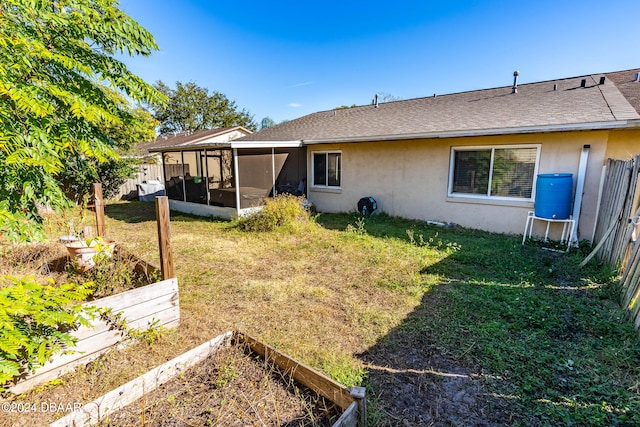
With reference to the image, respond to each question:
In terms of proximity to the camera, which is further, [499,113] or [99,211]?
[499,113]

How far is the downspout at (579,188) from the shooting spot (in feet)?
19.3

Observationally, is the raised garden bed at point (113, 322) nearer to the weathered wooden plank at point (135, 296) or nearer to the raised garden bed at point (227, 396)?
the weathered wooden plank at point (135, 296)

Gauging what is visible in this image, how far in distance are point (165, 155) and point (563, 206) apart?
1263 cm

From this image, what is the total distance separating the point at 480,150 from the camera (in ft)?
23.8

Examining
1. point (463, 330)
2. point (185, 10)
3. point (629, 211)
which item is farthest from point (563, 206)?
point (185, 10)

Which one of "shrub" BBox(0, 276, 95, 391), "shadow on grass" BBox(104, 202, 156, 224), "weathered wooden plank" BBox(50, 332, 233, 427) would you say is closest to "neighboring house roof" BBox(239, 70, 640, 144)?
"shadow on grass" BBox(104, 202, 156, 224)

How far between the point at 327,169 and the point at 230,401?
8859mm

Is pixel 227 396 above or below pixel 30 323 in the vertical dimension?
below

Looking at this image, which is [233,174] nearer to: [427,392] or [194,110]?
[427,392]

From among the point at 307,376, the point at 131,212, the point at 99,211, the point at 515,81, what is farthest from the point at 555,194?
A: the point at 131,212

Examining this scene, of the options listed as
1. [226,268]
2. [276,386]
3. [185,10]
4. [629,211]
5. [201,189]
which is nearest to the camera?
[276,386]

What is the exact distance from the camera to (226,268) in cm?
519

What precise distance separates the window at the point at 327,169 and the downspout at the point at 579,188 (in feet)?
20.5

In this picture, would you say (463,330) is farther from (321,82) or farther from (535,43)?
(321,82)
